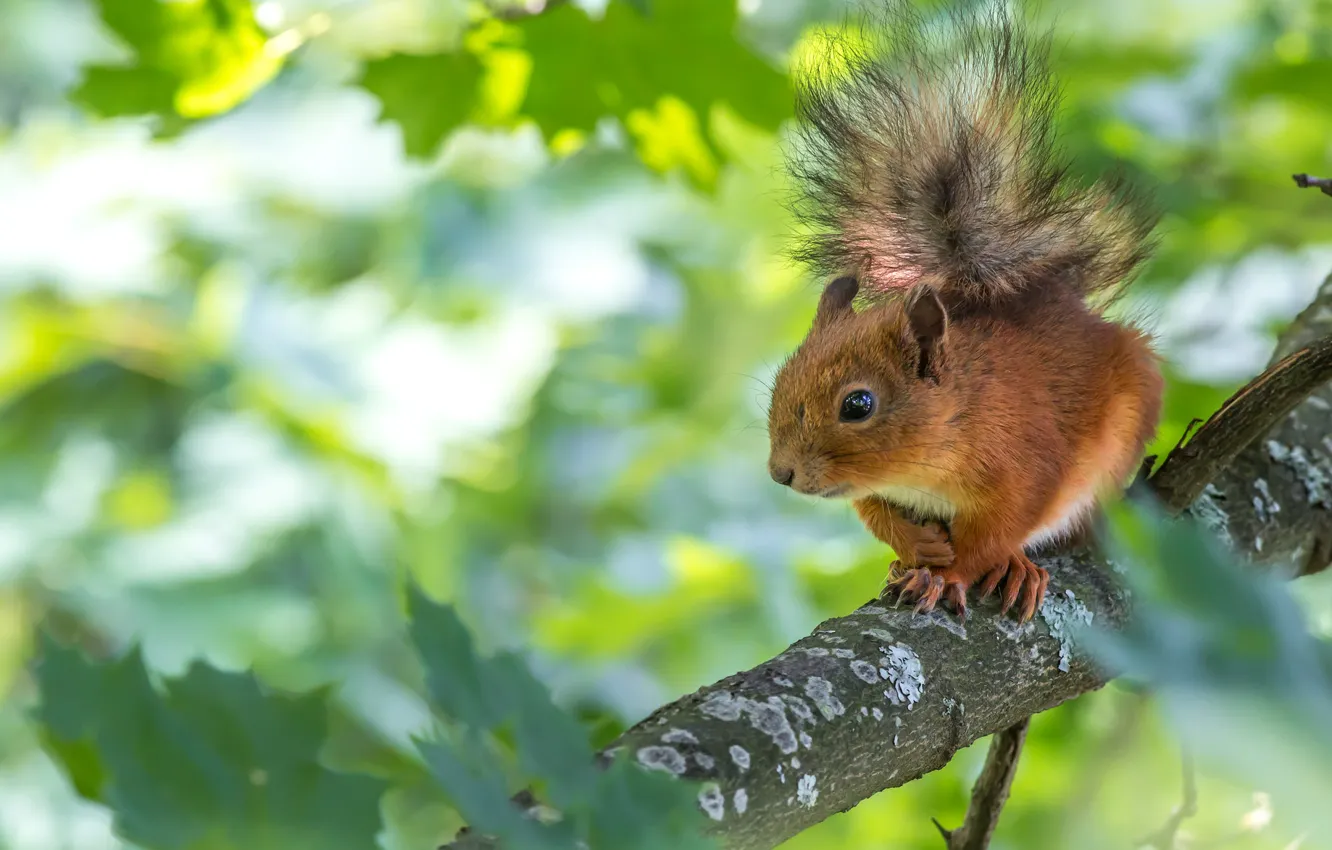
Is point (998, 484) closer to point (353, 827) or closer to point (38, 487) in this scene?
point (353, 827)

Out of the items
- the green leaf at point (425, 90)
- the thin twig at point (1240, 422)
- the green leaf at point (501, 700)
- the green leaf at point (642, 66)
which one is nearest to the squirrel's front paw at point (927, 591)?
the thin twig at point (1240, 422)

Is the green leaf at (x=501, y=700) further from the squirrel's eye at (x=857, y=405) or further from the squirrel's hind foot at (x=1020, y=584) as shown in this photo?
the squirrel's eye at (x=857, y=405)

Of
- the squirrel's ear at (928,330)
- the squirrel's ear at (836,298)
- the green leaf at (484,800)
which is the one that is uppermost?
the squirrel's ear at (836,298)

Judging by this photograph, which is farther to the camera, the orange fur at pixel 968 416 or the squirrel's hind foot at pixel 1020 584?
the orange fur at pixel 968 416

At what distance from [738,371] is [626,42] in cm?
113

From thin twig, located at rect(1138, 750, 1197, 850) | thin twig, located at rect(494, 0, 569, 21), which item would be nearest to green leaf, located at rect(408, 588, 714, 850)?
thin twig, located at rect(1138, 750, 1197, 850)

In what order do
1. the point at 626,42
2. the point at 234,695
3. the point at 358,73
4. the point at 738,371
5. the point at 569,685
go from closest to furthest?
the point at 234,695 < the point at 626,42 < the point at 358,73 < the point at 738,371 < the point at 569,685

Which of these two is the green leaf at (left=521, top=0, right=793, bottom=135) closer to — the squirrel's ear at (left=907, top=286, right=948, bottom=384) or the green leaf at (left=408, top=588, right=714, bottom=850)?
the squirrel's ear at (left=907, top=286, right=948, bottom=384)

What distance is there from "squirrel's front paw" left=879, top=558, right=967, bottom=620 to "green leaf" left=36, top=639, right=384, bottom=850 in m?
0.69

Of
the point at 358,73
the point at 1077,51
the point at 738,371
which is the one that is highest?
the point at 358,73

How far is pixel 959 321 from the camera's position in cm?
144

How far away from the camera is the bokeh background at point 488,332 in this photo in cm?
176

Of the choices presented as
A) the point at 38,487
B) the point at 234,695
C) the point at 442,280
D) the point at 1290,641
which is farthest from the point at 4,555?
the point at 1290,641

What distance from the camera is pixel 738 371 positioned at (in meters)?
2.77
